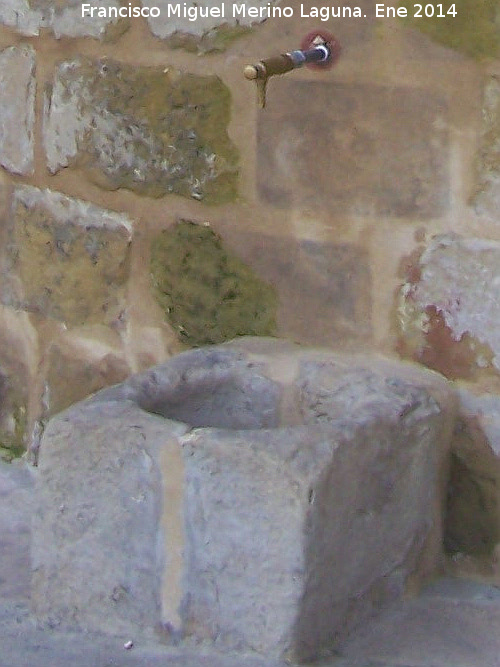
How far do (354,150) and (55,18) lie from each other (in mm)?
488

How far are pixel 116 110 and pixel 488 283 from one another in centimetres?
55

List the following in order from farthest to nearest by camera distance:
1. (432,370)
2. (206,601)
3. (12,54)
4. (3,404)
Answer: (3,404) < (12,54) < (432,370) < (206,601)

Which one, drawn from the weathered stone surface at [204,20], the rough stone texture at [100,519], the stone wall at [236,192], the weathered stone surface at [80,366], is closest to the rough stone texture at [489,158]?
the stone wall at [236,192]

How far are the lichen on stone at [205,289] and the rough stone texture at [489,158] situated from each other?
1.02 ft

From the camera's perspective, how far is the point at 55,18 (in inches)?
65.9

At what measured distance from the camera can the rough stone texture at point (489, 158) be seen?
136 cm

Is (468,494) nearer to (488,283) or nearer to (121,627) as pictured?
(488,283)

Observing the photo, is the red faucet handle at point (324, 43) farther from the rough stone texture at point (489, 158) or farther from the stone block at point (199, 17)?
the rough stone texture at point (489, 158)

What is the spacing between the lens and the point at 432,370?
1.48 meters

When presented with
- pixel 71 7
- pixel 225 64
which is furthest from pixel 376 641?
pixel 71 7

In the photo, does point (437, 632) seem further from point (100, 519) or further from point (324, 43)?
point (324, 43)

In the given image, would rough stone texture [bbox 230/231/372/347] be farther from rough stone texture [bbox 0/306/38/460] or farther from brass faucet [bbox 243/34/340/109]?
rough stone texture [bbox 0/306/38/460]

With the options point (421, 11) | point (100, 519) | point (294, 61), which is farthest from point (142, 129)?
point (100, 519)

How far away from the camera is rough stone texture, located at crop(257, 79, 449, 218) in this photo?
4.64ft
